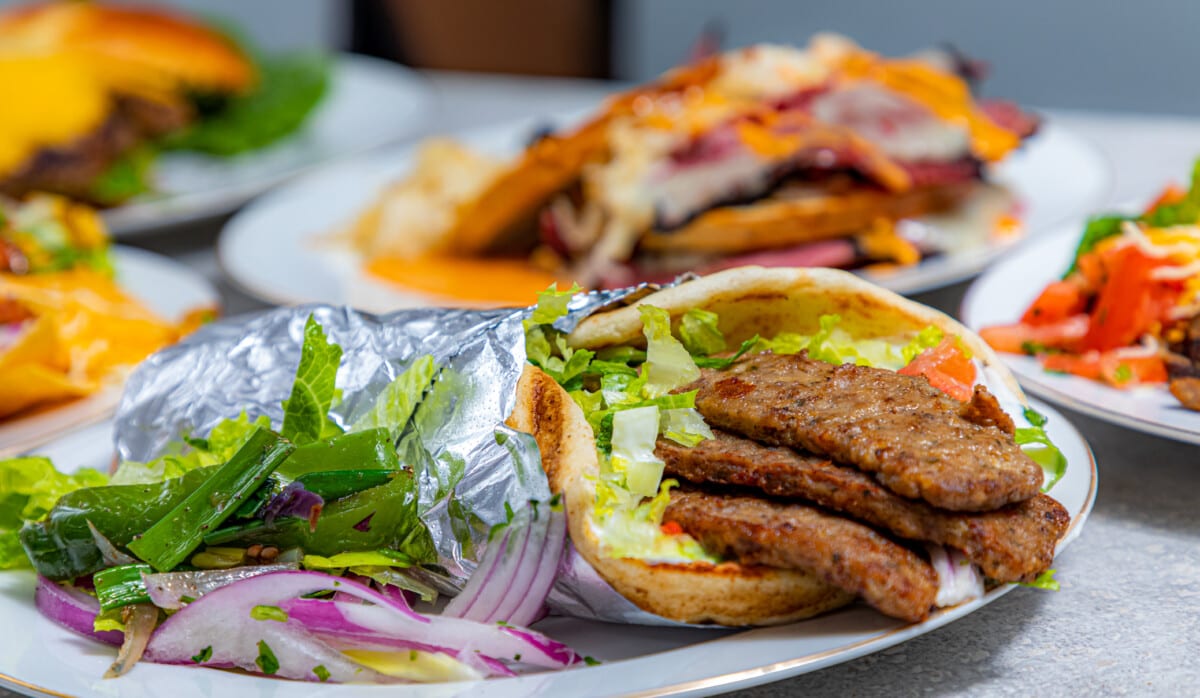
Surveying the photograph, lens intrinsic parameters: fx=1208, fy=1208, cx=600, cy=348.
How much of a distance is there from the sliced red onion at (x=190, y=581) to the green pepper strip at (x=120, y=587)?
29 millimetres

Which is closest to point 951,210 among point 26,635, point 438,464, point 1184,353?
point 1184,353

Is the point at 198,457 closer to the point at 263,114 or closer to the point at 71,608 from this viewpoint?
the point at 71,608

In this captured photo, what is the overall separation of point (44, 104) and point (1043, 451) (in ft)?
12.0

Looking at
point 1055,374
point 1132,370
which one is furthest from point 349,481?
point 1132,370

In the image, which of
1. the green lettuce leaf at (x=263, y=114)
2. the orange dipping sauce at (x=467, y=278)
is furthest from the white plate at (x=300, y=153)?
the orange dipping sauce at (x=467, y=278)

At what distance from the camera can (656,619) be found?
1423 millimetres

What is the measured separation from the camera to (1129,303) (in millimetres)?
2047

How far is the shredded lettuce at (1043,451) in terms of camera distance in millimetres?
1529

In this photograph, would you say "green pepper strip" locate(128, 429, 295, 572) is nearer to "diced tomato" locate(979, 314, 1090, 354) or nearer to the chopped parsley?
the chopped parsley

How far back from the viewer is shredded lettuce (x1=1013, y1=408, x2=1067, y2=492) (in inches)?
60.2

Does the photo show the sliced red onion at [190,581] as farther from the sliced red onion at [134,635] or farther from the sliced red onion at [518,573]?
the sliced red onion at [518,573]

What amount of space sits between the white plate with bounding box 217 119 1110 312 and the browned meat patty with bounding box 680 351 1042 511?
1046 millimetres

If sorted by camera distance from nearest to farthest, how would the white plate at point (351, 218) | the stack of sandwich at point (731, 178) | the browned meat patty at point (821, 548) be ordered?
the browned meat patty at point (821, 548)
the white plate at point (351, 218)
the stack of sandwich at point (731, 178)

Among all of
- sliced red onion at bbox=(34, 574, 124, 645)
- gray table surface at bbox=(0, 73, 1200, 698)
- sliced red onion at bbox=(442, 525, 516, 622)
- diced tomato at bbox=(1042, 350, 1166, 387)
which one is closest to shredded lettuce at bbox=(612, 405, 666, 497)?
sliced red onion at bbox=(442, 525, 516, 622)
